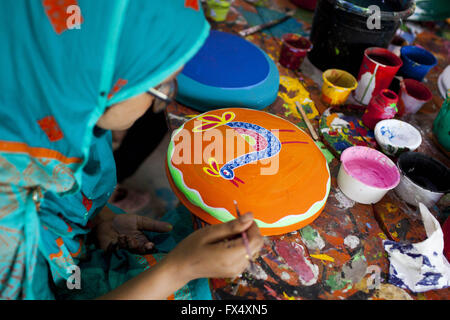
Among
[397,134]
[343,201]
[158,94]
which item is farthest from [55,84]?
[397,134]

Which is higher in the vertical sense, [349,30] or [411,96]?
[349,30]

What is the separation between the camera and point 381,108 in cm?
121

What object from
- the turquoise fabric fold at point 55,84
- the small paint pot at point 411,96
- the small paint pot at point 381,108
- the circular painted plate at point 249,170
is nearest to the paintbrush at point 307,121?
the circular painted plate at point 249,170

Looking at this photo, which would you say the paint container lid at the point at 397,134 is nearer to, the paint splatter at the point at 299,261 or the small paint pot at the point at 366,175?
the small paint pot at the point at 366,175

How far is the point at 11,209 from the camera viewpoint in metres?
0.80

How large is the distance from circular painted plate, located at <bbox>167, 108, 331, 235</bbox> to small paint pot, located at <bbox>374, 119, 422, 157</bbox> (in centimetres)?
25

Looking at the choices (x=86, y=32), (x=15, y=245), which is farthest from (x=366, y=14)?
(x=15, y=245)

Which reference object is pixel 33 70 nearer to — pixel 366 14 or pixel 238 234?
pixel 238 234

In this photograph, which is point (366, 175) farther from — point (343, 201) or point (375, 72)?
point (375, 72)

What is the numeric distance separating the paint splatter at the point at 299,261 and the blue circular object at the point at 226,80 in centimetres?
56

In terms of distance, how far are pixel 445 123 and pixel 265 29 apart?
95 cm

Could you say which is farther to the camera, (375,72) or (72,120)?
(375,72)

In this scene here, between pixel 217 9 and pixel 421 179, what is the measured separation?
1.19m

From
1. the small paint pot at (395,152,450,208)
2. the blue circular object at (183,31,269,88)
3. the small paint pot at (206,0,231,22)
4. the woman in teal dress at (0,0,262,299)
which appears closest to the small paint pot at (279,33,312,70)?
the blue circular object at (183,31,269,88)
